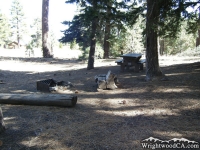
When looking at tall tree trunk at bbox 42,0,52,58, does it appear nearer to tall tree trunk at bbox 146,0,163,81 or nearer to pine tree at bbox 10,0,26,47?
tall tree trunk at bbox 146,0,163,81

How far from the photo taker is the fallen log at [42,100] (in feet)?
19.6

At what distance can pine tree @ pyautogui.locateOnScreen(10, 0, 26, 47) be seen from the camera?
→ 228ft

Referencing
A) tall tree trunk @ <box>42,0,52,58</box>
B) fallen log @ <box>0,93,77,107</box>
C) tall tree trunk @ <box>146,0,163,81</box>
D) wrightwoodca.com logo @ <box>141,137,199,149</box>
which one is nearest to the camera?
wrightwoodca.com logo @ <box>141,137,199,149</box>

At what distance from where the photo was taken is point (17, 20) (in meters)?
71.9

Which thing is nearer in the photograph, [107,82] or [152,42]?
[107,82]

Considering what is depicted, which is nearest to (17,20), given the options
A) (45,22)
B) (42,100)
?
(45,22)

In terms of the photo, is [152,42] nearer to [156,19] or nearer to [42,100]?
[156,19]

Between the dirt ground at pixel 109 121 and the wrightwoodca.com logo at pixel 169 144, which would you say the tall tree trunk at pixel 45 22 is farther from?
the wrightwoodca.com logo at pixel 169 144

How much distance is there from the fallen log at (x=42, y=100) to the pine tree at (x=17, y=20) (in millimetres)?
73687

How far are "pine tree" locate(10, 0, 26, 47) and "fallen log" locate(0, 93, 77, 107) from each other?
242ft

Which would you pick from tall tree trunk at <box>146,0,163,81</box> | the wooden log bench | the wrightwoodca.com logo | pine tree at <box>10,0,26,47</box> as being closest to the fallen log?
the wooden log bench

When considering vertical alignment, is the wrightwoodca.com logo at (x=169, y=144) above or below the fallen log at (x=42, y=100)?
below

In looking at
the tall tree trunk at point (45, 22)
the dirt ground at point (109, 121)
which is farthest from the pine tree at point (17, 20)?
the dirt ground at point (109, 121)

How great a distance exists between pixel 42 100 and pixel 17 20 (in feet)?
248
